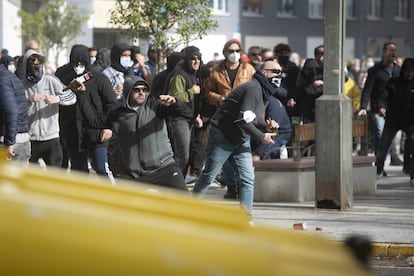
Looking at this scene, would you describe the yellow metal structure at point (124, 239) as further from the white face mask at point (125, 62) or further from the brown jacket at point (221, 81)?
the white face mask at point (125, 62)

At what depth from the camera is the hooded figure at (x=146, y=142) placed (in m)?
10.2

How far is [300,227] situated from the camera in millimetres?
11945

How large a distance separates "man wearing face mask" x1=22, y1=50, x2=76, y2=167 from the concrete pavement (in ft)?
6.50

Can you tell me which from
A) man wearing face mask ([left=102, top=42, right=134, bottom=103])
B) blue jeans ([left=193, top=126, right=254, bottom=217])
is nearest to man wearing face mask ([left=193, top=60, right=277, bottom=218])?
blue jeans ([left=193, top=126, right=254, bottom=217])

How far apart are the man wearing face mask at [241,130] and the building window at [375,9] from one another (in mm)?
58796

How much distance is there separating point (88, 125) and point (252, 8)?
53.9 metres

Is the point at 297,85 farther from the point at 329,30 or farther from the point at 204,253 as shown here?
the point at 204,253

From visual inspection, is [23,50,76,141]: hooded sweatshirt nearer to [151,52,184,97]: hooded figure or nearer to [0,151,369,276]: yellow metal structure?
[151,52,184,97]: hooded figure

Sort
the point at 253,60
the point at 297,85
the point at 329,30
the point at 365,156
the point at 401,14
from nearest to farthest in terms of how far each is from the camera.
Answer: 1. the point at 329,30
2. the point at 365,156
3. the point at 297,85
4. the point at 253,60
5. the point at 401,14

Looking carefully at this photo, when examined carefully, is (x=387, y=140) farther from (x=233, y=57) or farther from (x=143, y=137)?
(x=143, y=137)

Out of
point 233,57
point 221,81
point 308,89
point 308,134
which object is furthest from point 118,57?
point 308,89

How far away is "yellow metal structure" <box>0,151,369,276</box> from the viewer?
2748 mm

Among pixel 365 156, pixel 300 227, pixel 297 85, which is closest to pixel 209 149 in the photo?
pixel 300 227

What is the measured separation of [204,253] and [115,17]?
18.7m
